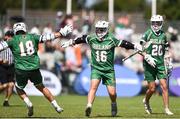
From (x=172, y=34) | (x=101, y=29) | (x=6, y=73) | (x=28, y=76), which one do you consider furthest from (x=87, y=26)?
(x=28, y=76)

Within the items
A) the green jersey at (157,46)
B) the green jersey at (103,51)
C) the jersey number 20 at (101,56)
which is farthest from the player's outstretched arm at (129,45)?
the green jersey at (157,46)

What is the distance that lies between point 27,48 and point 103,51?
1.87 meters

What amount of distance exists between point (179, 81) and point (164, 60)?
389 inches

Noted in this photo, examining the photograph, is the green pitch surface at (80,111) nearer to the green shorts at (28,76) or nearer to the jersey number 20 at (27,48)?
the green shorts at (28,76)

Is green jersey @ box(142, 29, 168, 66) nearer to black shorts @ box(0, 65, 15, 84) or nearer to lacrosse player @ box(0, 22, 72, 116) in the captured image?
lacrosse player @ box(0, 22, 72, 116)

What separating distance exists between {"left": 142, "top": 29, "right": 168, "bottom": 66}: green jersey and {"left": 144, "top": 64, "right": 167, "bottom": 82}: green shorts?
0.47ft

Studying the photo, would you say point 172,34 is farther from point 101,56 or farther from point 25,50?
point 25,50

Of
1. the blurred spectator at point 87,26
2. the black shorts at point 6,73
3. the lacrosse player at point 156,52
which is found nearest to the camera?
the lacrosse player at point 156,52

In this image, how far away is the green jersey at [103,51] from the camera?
17.6 meters

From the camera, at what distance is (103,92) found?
1128 inches

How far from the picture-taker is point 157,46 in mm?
18906

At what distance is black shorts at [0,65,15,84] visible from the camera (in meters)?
23.0

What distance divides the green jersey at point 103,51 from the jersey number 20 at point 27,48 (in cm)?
146

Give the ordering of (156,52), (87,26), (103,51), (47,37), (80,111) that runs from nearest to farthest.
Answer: (47,37) < (103,51) < (156,52) < (80,111) < (87,26)
